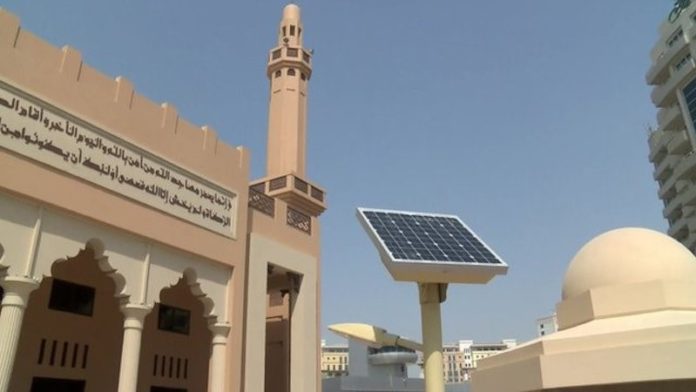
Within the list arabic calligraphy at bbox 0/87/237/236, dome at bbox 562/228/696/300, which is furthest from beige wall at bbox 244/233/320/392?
dome at bbox 562/228/696/300

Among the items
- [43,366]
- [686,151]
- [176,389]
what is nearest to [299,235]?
[176,389]

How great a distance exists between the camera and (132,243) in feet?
38.5

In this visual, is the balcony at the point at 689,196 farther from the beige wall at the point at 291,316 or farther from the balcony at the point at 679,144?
the beige wall at the point at 291,316


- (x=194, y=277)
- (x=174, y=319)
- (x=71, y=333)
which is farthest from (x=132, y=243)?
(x=174, y=319)

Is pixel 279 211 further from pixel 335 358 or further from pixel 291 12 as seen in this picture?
pixel 335 358

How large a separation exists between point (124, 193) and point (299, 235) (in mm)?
6617

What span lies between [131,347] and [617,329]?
902cm

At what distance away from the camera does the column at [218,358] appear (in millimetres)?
12660

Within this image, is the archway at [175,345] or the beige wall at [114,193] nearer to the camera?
the beige wall at [114,193]

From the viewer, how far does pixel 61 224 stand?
10430mm

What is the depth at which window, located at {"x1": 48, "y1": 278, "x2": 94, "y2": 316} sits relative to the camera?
544 inches

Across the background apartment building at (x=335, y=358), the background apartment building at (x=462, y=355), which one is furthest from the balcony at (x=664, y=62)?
the background apartment building at (x=462, y=355)

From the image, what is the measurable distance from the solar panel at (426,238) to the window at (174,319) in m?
6.49

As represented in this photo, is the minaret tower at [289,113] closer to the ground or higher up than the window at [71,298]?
higher up
